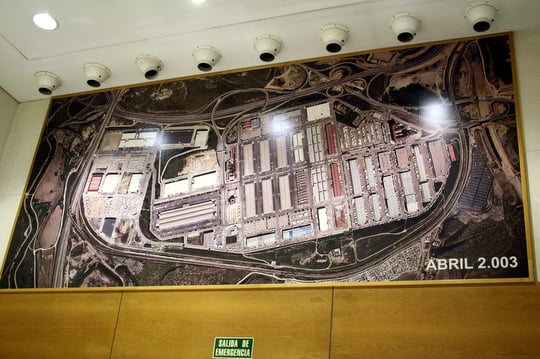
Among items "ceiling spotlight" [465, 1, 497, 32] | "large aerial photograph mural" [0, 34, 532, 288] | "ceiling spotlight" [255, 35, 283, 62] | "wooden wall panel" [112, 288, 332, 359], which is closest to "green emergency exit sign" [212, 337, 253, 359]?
"wooden wall panel" [112, 288, 332, 359]

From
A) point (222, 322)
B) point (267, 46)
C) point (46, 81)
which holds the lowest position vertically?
point (222, 322)

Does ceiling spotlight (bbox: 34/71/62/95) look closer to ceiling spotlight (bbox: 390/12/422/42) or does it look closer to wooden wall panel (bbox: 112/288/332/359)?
wooden wall panel (bbox: 112/288/332/359)

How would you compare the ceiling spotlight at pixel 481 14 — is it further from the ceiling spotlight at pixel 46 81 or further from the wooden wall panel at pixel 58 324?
the ceiling spotlight at pixel 46 81

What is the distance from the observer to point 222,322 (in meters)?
2.80

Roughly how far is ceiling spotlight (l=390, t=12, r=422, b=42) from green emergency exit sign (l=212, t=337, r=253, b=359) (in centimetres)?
176

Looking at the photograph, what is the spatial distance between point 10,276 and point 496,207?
2714 millimetres

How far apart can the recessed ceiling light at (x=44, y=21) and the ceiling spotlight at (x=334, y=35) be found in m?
1.55

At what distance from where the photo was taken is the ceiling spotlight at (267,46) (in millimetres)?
3258

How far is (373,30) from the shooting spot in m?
3.17

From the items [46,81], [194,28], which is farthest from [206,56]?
[46,81]

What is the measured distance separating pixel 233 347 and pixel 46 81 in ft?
7.07

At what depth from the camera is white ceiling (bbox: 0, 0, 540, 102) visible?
9.95 feet

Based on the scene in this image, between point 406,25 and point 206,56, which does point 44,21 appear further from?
point 406,25

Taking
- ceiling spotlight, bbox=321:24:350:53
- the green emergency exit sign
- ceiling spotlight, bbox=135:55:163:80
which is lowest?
the green emergency exit sign
